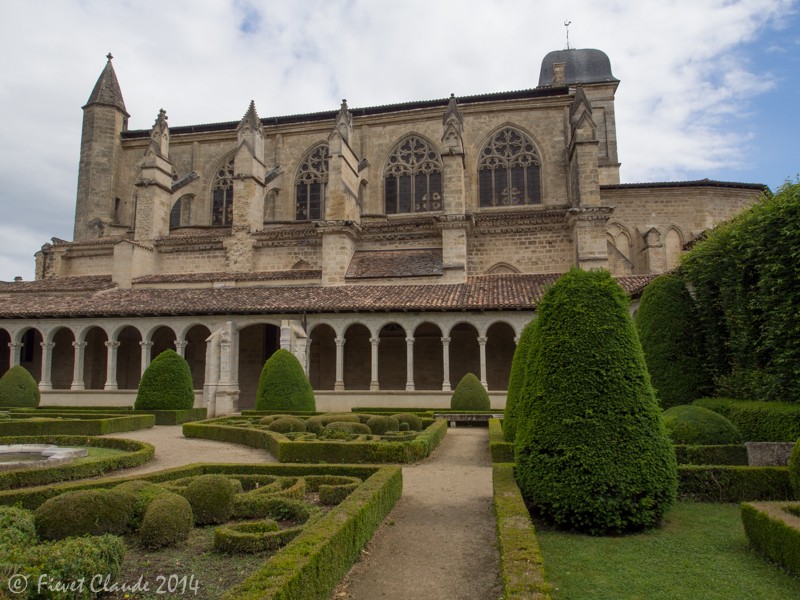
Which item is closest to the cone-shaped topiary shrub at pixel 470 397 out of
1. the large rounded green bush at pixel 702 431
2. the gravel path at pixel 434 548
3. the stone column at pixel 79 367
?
the gravel path at pixel 434 548

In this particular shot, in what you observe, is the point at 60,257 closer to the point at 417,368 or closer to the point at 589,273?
the point at 417,368

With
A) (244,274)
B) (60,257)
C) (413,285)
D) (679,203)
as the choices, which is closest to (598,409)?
(413,285)

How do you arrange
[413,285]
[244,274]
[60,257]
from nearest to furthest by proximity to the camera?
[413,285]
[244,274]
[60,257]

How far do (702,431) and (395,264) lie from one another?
644 inches

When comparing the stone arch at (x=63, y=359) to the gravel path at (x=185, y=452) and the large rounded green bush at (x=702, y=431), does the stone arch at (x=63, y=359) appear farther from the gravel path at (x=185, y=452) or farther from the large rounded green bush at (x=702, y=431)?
the large rounded green bush at (x=702, y=431)

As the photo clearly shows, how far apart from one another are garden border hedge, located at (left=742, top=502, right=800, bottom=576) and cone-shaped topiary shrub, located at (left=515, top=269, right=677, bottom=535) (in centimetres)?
73

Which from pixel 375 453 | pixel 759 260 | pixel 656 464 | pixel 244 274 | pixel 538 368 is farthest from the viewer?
pixel 244 274

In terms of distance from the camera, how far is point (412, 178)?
28016 mm

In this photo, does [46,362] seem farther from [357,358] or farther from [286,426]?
[286,426]

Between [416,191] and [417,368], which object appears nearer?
[417,368]

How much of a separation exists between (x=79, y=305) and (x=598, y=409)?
72.7 ft

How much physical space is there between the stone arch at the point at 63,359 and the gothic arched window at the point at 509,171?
773 inches

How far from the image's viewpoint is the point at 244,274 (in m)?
24.5

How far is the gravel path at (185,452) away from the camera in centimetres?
944
